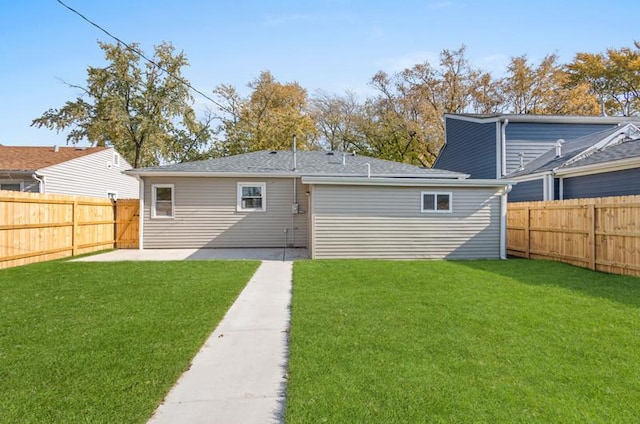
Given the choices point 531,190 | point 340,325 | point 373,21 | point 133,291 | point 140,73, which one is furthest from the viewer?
point 140,73

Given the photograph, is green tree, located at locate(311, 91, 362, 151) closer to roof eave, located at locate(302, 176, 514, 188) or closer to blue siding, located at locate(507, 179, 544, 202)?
blue siding, located at locate(507, 179, 544, 202)

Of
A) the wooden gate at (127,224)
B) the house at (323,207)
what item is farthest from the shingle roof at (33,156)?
the house at (323,207)

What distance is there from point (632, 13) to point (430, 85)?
11.4 m

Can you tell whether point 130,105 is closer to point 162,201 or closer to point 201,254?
point 162,201

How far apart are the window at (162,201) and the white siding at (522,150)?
13.3 meters

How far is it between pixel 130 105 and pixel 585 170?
25.8 metres

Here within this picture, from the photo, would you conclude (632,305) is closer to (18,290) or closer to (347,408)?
(347,408)

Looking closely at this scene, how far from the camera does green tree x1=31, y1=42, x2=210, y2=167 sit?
2475 centimetres

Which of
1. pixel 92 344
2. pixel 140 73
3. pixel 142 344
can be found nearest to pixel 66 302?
pixel 92 344

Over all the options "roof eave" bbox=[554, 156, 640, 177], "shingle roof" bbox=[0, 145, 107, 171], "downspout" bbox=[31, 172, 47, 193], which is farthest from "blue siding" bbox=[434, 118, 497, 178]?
"downspout" bbox=[31, 172, 47, 193]

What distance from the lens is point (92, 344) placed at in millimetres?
3766

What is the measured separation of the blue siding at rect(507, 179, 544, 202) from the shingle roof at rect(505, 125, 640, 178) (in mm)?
416

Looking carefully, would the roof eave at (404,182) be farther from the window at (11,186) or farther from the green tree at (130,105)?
the green tree at (130,105)

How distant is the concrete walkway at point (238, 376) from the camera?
8.40ft
